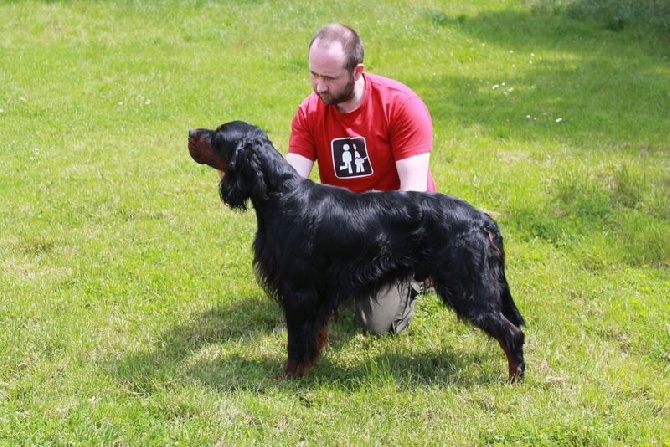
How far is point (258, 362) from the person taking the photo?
4.29 metres

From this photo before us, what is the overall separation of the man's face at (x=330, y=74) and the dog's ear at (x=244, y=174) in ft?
1.65

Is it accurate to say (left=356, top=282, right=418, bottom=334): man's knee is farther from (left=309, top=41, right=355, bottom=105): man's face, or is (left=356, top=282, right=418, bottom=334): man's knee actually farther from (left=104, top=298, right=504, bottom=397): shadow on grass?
(left=309, top=41, right=355, bottom=105): man's face

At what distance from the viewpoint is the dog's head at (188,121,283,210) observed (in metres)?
3.82

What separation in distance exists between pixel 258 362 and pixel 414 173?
138 centimetres

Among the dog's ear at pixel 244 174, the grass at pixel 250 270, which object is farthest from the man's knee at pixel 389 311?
the dog's ear at pixel 244 174

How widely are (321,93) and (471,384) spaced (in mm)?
1734

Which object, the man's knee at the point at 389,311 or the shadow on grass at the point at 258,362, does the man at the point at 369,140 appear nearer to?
the man's knee at the point at 389,311

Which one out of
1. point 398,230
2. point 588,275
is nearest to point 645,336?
point 588,275

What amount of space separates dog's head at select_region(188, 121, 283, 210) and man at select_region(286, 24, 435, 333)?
528 millimetres

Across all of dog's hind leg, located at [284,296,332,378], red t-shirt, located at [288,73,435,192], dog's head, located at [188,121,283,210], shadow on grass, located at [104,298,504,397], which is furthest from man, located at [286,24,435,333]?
dog's head, located at [188,121,283,210]

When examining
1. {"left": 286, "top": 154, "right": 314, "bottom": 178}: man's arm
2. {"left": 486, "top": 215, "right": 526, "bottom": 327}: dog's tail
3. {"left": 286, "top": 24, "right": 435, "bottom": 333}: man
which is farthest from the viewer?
{"left": 286, "top": 154, "right": 314, "bottom": 178}: man's arm

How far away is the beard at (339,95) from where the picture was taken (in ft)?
13.7

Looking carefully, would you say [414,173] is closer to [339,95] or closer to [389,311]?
[339,95]

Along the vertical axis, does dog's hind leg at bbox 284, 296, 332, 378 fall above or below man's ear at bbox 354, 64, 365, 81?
below
